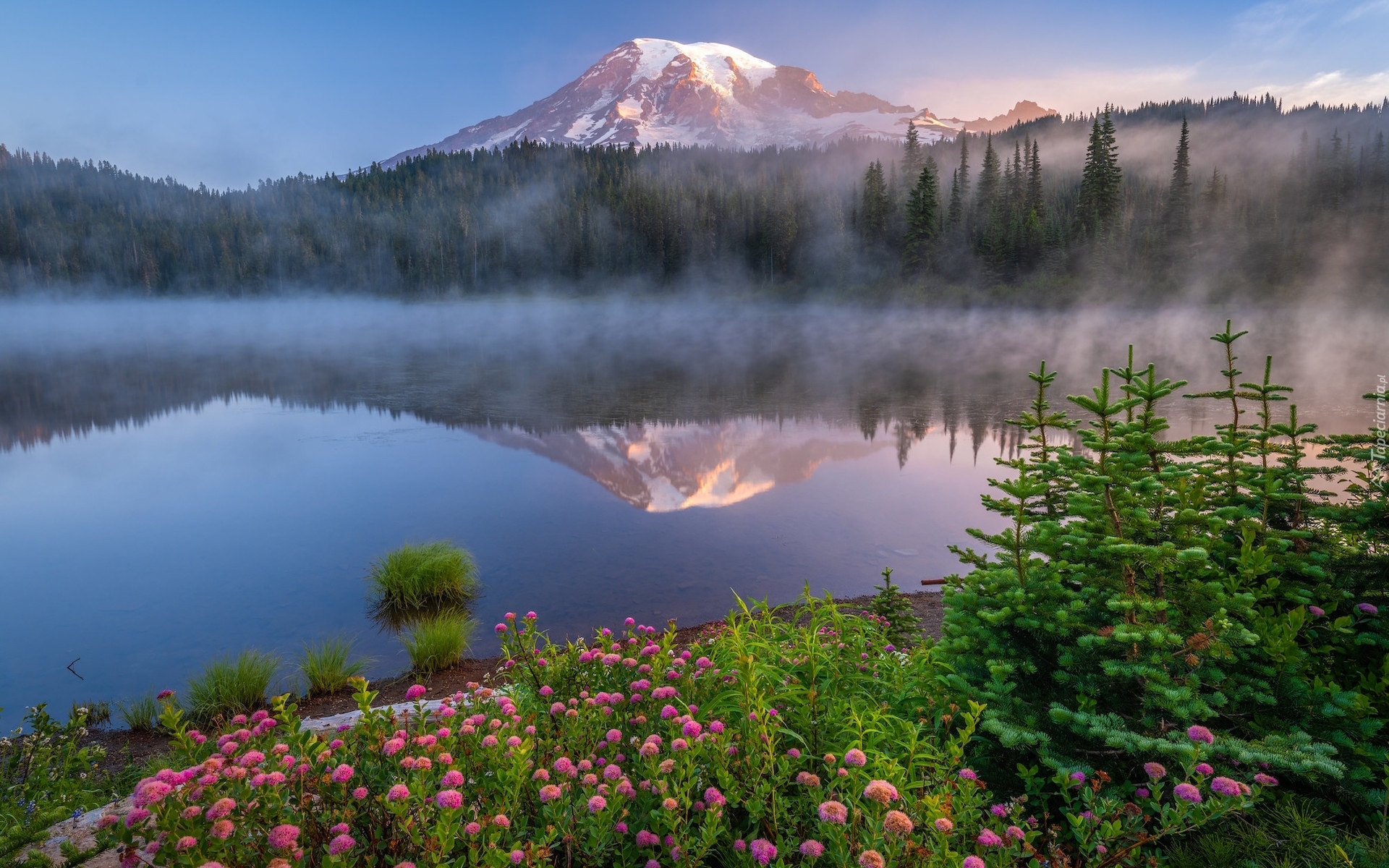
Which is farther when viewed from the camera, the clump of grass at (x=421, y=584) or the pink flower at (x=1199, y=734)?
the clump of grass at (x=421, y=584)

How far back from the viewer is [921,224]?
94438 mm

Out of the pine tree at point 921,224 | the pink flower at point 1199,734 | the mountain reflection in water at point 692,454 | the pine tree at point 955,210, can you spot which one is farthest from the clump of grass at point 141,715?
the pine tree at point 955,210

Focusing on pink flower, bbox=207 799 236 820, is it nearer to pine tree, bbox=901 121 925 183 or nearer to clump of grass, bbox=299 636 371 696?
clump of grass, bbox=299 636 371 696

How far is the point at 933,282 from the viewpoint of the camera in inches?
3659

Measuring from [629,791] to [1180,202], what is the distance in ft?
376

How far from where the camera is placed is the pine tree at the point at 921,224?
310ft

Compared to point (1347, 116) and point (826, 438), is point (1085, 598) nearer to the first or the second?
point (826, 438)

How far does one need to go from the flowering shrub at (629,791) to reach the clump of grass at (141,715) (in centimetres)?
646

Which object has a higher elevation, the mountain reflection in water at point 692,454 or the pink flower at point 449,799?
the pink flower at point 449,799

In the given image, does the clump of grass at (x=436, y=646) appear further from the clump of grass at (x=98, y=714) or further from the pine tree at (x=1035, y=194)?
the pine tree at (x=1035, y=194)

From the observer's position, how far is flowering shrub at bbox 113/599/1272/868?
100 inches

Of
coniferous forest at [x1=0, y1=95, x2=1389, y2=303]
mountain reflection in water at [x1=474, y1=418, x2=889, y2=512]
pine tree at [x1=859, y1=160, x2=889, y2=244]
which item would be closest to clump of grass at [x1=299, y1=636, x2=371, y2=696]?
mountain reflection in water at [x1=474, y1=418, x2=889, y2=512]

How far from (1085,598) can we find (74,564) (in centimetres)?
2038

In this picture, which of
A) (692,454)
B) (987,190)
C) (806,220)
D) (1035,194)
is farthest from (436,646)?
(806,220)
